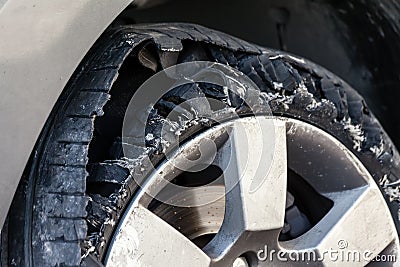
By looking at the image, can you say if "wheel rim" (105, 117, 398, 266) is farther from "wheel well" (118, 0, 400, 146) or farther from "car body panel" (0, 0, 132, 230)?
"wheel well" (118, 0, 400, 146)

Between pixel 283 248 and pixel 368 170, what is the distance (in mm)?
378

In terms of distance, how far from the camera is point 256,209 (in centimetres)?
176

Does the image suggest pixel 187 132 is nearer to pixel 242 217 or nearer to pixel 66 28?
pixel 242 217

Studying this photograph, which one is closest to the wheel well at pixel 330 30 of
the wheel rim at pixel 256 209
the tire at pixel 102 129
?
the tire at pixel 102 129

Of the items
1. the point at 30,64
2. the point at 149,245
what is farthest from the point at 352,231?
the point at 30,64

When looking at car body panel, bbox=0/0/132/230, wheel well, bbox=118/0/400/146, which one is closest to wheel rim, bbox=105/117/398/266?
car body panel, bbox=0/0/132/230

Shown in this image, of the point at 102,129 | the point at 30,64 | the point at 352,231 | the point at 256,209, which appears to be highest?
the point at 30,64

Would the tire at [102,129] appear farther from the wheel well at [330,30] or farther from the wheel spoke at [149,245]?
the wheel well at [330,30]

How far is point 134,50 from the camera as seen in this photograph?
5.37 ft

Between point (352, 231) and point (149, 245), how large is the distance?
63 cm

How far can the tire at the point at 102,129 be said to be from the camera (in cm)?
149

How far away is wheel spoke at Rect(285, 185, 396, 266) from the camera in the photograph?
195 centimetres

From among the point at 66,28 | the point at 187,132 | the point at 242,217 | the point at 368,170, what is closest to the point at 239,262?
the point at 242,217

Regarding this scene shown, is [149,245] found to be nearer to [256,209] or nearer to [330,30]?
[256,209]
